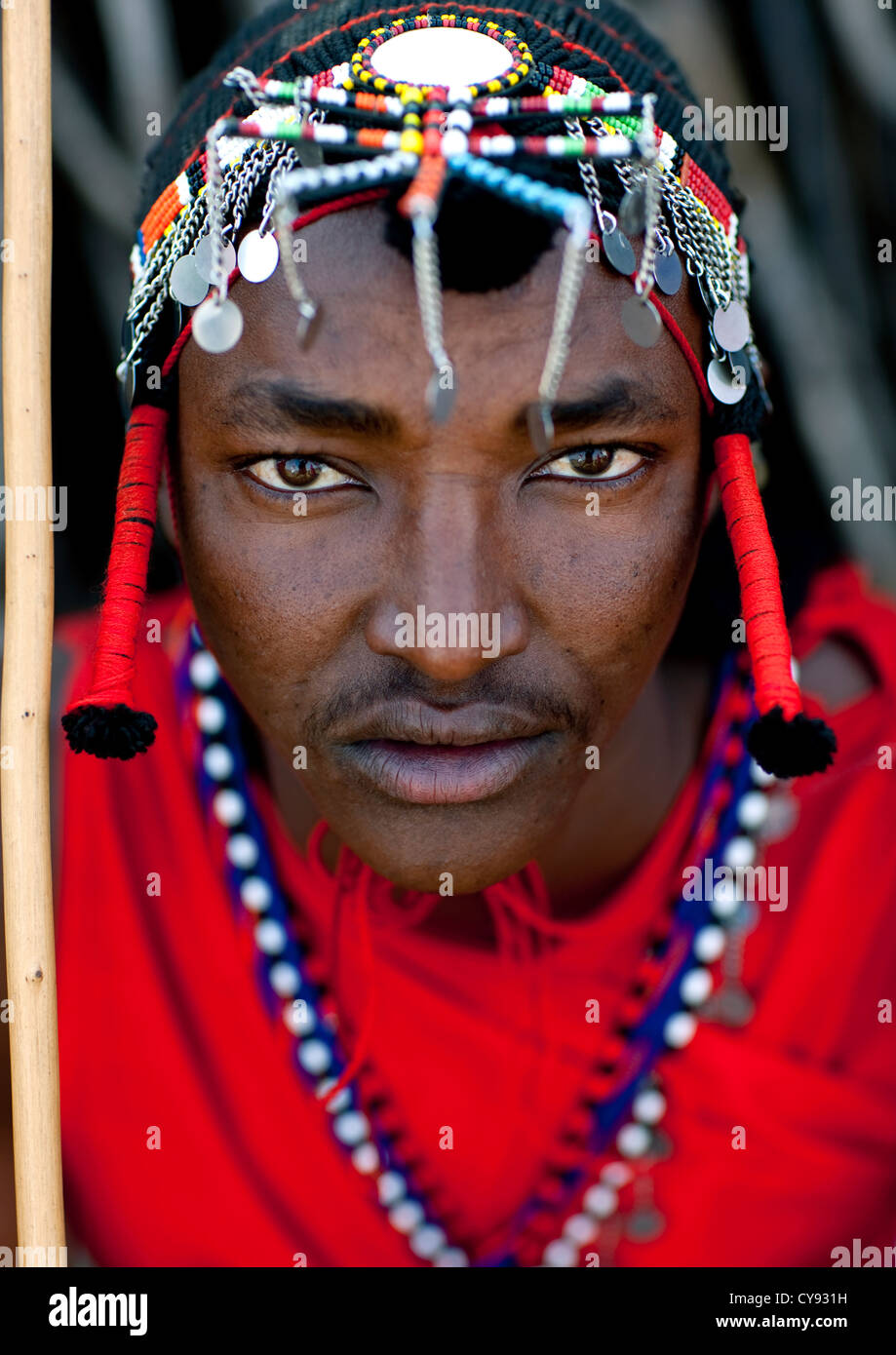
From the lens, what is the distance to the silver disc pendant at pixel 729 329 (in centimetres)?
173

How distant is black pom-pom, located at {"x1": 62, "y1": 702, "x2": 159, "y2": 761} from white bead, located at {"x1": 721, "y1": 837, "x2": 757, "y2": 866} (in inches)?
42.7

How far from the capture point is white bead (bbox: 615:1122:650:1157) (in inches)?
86.6

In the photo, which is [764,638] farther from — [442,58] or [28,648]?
[28,648]

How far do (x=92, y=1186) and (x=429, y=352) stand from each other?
5.41 feet

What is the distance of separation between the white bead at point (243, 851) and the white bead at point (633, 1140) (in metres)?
0.78

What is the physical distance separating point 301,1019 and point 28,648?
893 mm

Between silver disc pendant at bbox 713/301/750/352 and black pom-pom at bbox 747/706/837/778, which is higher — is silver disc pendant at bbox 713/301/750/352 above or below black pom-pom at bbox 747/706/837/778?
above

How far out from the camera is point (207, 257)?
1.63 m

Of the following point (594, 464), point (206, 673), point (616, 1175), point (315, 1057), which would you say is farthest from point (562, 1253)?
point (594, 464)

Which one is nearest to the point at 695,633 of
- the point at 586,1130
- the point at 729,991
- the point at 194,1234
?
the point at 729,991

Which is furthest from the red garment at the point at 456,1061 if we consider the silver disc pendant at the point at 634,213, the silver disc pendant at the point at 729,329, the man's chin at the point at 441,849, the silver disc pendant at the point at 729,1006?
the silver disc pendant at the point at 634,213

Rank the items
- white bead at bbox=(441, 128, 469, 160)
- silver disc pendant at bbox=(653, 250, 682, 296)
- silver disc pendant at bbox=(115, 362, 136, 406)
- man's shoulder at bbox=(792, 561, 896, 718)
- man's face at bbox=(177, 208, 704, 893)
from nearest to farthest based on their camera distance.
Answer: white bead at bbox=(441, 128, 469, 160)
man's face at bbox=(177, 208, 704, 893)
silver disc pendant at bbox=(653, 250, 682, 296)
silver disc pendant at bbox=(115, 362, 136, 406)
man's shoulder at bbox=(792, 561, 896, 718)

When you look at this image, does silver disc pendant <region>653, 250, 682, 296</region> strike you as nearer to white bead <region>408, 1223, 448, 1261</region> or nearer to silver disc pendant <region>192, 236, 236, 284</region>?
silver disc pendant <region>192, 236, 236, 284</region>

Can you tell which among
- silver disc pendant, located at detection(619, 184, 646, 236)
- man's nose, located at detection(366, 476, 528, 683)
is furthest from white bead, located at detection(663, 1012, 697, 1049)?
silver disc pendant, located at detection(619, 184, 646, 236)
